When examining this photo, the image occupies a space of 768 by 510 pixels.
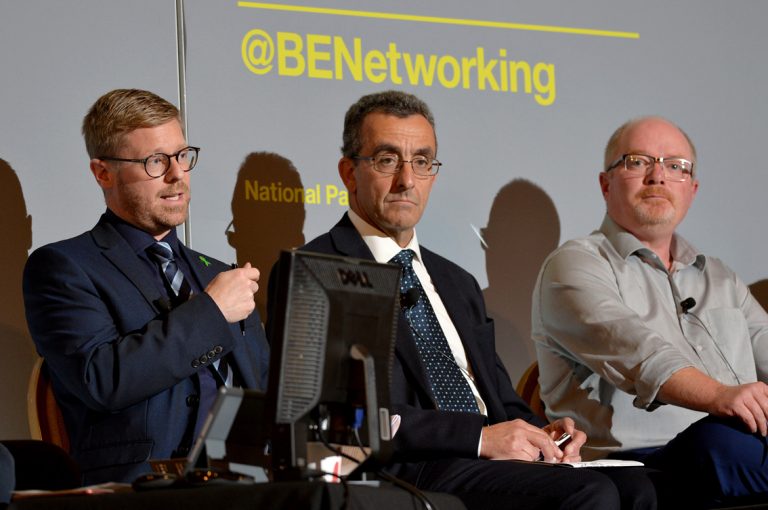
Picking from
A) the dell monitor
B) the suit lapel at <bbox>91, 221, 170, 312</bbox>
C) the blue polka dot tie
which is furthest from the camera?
the blue polka dot tie

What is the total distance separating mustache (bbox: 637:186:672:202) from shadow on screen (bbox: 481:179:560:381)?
0.66m

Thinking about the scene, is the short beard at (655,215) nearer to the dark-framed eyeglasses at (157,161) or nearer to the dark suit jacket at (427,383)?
the dark suit jacket at (427,383)

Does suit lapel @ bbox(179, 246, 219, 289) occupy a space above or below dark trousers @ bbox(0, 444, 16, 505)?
above

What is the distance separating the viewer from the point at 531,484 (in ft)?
10.2

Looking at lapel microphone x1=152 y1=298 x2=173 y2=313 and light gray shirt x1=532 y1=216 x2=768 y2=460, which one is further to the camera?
light gray shirt x1=532 y1=216 x2=768 y2=460

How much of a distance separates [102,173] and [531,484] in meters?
1.55

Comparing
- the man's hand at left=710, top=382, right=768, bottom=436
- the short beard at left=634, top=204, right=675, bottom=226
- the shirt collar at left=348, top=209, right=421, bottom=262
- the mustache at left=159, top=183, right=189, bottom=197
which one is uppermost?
the mustache at left=159, top=183, right=189, bottom=197

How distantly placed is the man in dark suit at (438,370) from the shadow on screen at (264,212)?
1.12ft

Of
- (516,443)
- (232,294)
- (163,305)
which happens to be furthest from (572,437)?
(163,305)

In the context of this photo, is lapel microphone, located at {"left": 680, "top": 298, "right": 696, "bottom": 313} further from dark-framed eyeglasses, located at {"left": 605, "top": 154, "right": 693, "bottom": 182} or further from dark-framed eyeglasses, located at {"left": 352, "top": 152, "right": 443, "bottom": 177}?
dark-framed eyeglasses, located at {"left": 352, "top": 152, "right": 443, "bottom": 177}

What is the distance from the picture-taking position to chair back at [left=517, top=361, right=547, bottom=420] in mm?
4406

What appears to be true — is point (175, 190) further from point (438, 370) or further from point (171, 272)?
point (438, 370)

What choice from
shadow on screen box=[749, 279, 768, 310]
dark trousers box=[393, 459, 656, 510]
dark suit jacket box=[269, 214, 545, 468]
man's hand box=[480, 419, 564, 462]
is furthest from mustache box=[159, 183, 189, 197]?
shadow on screen box=[749, 279, 768, 310]

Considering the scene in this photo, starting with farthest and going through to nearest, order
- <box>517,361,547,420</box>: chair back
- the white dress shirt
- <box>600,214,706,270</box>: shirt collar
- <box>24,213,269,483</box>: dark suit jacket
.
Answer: <box>517,361,547,420</box>: chair back → <box>600,214,706,270</box>: shirt collar → the white dress shirt → <box>24,213,269,483</box>: dark suit jacket
